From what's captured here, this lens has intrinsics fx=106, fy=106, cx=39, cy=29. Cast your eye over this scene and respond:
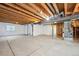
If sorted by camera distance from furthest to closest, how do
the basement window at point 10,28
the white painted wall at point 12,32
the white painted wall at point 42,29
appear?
1. the basement window at point 10,28
2. the white painted wall at point 12,32
3. the white painted wall at point 42,29

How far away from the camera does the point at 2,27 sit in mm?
9789

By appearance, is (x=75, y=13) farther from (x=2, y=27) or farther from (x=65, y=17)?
(x=2, y=27)

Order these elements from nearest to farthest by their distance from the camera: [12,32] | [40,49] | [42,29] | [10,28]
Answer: [40,49] < [42,29] < [10,28] < [12,32]

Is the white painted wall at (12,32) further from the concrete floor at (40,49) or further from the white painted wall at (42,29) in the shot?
the concrete floor at (40,49)

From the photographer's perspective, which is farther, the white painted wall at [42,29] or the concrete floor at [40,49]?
the white painted wall at [42,29]

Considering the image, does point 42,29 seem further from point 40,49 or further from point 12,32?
point 40,49

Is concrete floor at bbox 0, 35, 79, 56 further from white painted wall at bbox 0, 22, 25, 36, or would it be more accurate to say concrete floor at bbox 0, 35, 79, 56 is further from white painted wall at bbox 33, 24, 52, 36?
white painted wall at bbox 0, 22, 25, 36

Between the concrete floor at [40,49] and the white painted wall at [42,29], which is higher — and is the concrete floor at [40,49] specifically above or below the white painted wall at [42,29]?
below

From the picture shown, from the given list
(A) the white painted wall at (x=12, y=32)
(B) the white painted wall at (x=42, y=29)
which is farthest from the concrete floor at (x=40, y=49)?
(A) the white painted wall at (x=12, y=32)

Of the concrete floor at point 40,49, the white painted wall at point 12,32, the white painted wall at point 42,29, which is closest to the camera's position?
the concrete floor at point 40,49

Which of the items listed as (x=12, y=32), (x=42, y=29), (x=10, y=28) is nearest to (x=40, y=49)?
(x=42, y=29)

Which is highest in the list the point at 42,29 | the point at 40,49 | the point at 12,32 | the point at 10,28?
the point at 10,28

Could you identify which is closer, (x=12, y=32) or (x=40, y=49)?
(x=40, y=49)

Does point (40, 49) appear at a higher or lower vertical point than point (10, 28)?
lower
